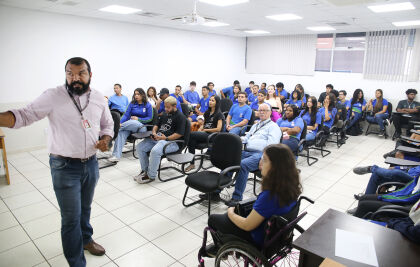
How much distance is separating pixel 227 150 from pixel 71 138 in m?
1.79

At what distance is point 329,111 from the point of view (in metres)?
6.11

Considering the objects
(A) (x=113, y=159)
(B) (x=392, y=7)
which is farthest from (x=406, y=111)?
(A) (x=113, y=159)

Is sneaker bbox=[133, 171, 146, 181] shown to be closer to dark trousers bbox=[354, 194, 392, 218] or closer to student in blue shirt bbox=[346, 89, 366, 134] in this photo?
dark trousers bbox=[354, 194, 392, 218]

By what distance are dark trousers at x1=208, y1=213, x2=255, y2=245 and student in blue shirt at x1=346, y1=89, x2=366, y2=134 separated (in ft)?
21.9

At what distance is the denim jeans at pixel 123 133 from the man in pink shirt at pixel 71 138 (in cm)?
296

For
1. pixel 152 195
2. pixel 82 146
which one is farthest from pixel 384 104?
pixel 82 146

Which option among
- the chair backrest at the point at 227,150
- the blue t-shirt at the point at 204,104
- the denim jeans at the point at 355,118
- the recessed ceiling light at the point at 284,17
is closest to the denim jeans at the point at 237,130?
the chair backrest at the point at 227,150

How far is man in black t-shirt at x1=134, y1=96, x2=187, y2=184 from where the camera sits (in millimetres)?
4129

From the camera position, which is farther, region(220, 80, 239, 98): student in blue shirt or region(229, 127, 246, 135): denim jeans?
region(220, 80, 239, 98): student in blue shirt

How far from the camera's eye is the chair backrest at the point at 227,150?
10.6 feet

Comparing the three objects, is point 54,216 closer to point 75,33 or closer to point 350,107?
point 75,33

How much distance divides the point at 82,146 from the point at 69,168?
189 mm

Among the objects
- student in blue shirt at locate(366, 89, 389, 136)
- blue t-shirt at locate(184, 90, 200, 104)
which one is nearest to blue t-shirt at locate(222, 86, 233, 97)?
blue t-shirt at locate(184, 90, 200, 104)

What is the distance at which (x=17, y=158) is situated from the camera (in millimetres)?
5320
